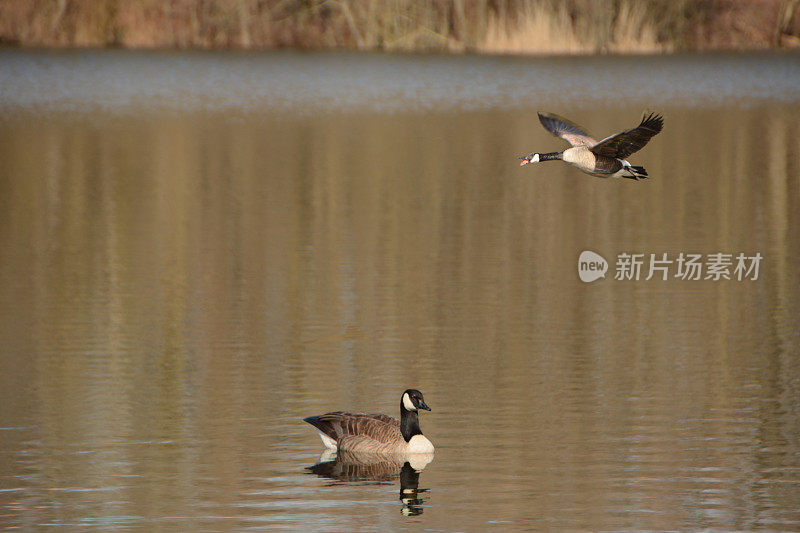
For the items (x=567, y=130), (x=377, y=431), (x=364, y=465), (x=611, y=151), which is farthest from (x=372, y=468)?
(x=567, y=130)

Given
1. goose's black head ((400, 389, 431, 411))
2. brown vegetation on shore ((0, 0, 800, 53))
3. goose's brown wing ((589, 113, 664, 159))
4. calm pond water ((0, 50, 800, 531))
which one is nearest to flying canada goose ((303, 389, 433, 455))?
goose's black head ((400, 389, 431, 411))

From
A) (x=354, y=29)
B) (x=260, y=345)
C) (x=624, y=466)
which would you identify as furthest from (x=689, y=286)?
(x=354, y=29)

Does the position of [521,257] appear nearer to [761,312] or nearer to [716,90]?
[761,312]

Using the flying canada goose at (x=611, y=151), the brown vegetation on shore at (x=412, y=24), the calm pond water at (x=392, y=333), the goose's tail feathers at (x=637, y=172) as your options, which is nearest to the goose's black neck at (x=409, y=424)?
the calm pond water at (x=392, y=333)

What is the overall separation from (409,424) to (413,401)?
155 millimetres

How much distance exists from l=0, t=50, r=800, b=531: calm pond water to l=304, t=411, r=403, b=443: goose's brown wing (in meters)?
0.23

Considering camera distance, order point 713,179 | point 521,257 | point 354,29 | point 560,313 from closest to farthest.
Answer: point 560,313, point 521,257, point 713,179, point 354,29

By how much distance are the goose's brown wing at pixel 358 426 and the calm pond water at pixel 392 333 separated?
228 millimetres

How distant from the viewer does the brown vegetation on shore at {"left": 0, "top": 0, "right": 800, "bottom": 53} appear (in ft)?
167

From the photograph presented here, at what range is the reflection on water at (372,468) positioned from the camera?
9719mm

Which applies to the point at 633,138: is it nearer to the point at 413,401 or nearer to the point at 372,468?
the point at 413,401

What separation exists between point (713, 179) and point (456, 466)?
52.2 ft

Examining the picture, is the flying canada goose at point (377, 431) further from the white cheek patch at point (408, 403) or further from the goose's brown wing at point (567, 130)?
the goose's brown wing at point (567, 130)

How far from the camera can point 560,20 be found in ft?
167
